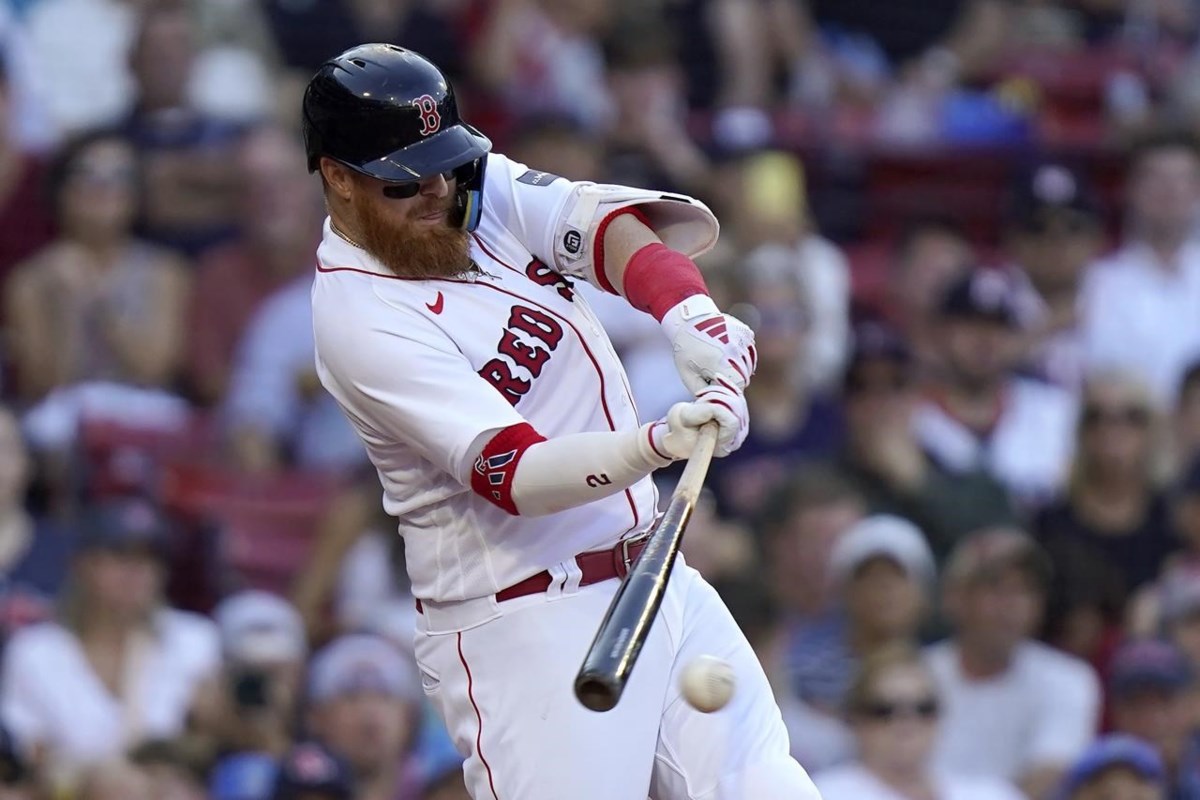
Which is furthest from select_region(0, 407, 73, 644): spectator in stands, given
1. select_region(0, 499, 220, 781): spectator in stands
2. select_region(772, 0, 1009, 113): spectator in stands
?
select_region(772, 0, 1009, 113): spectator in stands

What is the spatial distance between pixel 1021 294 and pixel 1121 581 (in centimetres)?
183

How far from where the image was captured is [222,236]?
7996mm

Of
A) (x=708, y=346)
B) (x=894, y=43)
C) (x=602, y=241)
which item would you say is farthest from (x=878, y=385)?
(x=894, y=43)

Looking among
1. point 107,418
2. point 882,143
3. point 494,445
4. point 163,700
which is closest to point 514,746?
point 494,445

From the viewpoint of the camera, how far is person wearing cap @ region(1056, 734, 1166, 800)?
238 inches

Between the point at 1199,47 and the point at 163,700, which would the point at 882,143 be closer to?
the point at 1199,47

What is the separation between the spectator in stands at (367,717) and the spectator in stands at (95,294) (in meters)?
1.76

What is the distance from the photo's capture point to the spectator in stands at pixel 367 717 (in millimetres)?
6129

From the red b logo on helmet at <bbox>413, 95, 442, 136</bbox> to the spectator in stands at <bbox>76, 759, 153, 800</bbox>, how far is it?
9.10ft

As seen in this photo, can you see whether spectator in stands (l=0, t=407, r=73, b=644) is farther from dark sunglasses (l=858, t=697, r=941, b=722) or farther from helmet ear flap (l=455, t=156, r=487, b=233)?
helmet ear flap (l=455, t=156, r=487, b=233)

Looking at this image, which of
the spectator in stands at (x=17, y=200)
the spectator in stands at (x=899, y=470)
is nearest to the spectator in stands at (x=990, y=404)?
the spectator in stands at (x=899, y=470)

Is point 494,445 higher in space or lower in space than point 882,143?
higher

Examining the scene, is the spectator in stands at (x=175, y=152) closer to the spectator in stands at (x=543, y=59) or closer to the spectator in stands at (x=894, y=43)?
the spectator in stands at (x=543, y=59)

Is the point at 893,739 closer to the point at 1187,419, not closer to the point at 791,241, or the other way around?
the point at 1187,419
